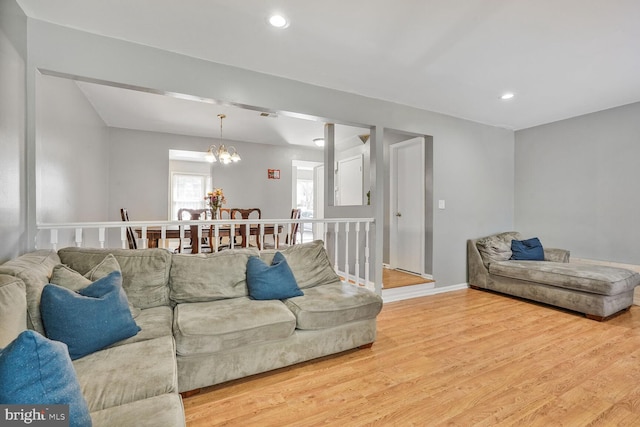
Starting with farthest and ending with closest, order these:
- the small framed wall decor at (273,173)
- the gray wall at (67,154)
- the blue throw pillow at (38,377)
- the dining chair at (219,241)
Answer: the small framed wall decor at (273,173)
the dining chair at (219,241)
the gray wall at (67,154)
the blue throw pillow at (38,377)

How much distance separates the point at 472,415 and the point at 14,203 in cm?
306

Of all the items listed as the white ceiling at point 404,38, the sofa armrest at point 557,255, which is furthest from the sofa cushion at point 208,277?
the sofa armrest at point 557,255

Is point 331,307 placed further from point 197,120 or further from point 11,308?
point 197,120

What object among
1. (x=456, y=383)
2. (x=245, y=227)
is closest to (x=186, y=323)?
(x=456, y=383)

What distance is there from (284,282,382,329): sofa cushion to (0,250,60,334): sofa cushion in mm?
1400

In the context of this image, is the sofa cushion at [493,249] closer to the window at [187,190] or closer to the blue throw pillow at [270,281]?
the blue throw pillow at [270,281]

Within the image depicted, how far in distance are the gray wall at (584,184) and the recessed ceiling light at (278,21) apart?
169 inches

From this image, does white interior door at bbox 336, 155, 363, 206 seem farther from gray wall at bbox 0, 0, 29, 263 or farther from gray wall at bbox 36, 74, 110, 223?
gray wall at bbox 0, 0, 29, 263

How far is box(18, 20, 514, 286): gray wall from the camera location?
7.22 feet

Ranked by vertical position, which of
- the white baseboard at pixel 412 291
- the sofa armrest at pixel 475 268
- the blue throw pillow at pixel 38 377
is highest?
the blue throw pillow at pixel 38 377

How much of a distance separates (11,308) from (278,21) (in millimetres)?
2209

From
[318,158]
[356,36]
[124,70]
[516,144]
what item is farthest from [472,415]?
[318,158]

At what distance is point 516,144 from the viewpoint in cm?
479

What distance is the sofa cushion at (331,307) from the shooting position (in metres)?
2.11
